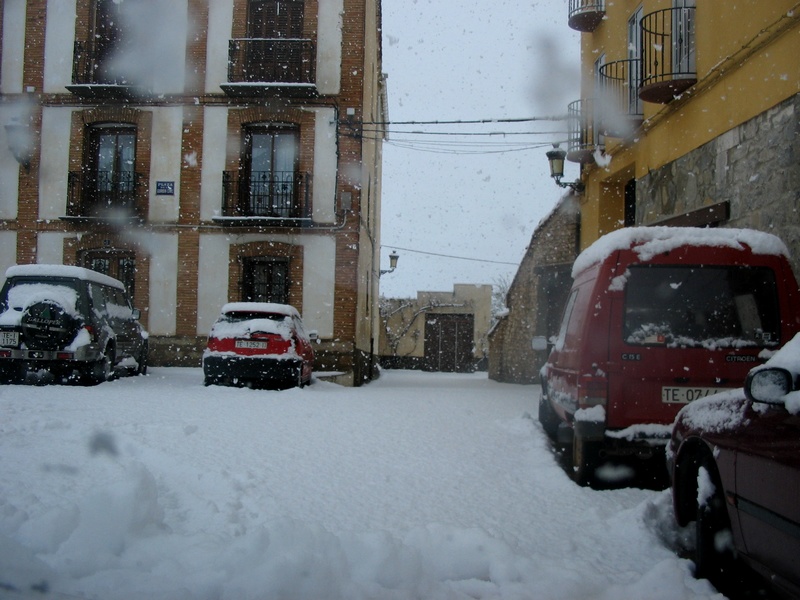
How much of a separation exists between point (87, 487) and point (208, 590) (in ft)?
5.29

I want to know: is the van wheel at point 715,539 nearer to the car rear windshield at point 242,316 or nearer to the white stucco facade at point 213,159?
the car rear windshield at point 242,316

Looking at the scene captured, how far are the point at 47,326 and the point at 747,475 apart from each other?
32.8 ft

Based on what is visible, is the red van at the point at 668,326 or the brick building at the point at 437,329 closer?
the red van at the point at 668,326

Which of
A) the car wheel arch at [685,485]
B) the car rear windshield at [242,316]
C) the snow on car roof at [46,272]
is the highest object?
the snow on car roof at [46,272]

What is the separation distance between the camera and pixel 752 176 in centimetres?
906

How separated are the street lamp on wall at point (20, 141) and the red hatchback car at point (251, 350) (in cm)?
1040

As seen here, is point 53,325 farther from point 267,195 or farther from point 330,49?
point 330,49

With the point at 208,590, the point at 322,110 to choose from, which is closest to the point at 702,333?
the point at 208,590

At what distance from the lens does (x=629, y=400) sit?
197 inches

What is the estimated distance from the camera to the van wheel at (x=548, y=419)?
759 cm

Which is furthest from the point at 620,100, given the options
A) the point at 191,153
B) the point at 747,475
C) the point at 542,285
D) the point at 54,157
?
the point at 54,157

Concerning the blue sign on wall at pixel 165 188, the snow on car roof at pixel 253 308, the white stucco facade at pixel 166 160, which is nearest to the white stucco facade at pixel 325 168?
the white stucco facade at pixel 166 160

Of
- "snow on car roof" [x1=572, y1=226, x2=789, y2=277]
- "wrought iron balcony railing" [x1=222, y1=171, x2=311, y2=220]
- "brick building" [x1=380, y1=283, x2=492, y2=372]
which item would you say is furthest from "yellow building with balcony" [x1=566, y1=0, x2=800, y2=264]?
"brick building" [x1=380, y1=283, x2=492, y2=372]

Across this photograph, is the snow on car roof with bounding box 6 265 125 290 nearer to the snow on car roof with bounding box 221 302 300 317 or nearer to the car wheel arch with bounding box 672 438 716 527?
the snow on car roof with bounding box 221 302 300 317
